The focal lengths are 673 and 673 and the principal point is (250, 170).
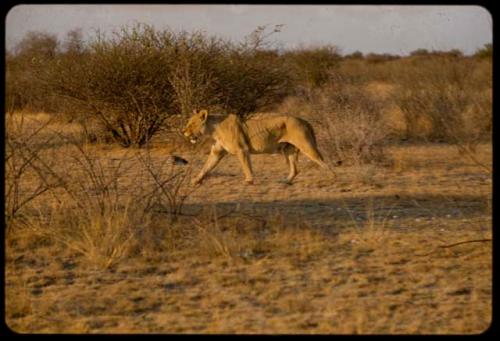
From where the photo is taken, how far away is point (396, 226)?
801cm

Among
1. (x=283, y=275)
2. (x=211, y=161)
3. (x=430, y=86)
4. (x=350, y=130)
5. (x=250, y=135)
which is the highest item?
(x=430, y=86)

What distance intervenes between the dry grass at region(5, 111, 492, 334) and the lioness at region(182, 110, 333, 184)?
4.62ft

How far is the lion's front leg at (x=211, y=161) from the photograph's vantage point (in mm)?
10770

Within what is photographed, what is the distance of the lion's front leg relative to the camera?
1077 centimetres

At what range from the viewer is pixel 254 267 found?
6430mm

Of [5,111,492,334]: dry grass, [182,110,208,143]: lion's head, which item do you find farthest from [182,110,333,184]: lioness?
[5,111,492,334]: dry grass

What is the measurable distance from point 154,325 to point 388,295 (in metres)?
1.99

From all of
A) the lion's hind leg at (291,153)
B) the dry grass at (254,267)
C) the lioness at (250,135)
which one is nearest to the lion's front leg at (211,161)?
the lioness at (250,135)

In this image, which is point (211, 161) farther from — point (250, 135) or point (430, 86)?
point (430, 86)

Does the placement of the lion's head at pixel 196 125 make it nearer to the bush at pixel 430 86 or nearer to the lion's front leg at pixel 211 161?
the lion's front leg at pixel 211 161

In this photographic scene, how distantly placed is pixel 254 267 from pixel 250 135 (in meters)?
5.00

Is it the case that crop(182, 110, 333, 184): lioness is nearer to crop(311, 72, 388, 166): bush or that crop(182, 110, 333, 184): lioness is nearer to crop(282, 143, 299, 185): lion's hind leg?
crop(282, 143, 299, 185): lion's hind leg

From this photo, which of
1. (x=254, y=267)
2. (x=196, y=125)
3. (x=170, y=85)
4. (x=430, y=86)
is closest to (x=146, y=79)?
(x=170, y=85)

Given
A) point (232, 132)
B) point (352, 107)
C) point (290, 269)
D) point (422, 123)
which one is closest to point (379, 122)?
point (352, 107)
